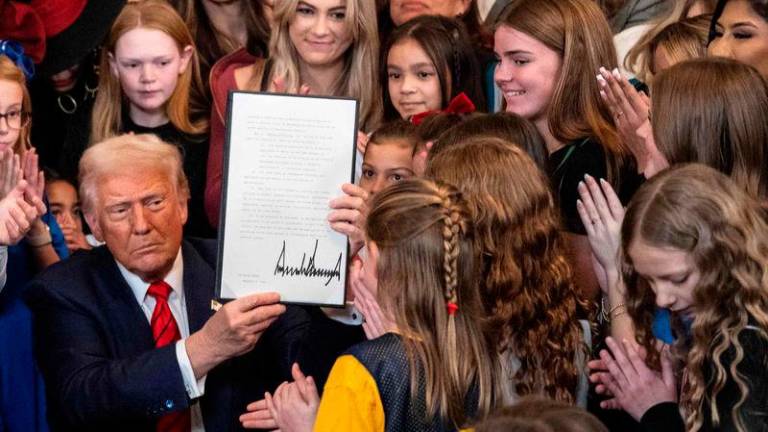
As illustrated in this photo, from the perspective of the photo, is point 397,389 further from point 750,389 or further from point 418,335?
point 750,389

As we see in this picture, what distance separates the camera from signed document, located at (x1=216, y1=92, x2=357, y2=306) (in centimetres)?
377

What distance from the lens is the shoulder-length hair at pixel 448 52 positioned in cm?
510

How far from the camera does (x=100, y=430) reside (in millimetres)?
4020

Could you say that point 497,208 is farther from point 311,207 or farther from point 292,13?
point 292,13

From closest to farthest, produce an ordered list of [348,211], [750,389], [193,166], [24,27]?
[750,389] < [348,211] < [24,27] < [193,166]

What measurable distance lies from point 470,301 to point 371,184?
1.33 metres

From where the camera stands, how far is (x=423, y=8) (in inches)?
218

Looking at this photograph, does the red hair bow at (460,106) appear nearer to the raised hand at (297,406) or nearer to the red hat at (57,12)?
the raised hand at (297,406)

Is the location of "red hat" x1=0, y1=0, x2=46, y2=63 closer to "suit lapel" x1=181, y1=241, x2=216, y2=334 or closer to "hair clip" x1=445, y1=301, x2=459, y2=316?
"suit lapel" x1=181, y1=241, x2=216, y2=334

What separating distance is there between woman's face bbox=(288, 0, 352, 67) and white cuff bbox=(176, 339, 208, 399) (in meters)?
1.59

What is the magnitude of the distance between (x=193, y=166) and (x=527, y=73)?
1413 mm

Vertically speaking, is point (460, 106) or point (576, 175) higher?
point (460, 106)

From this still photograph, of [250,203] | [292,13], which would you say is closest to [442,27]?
[292,13]
